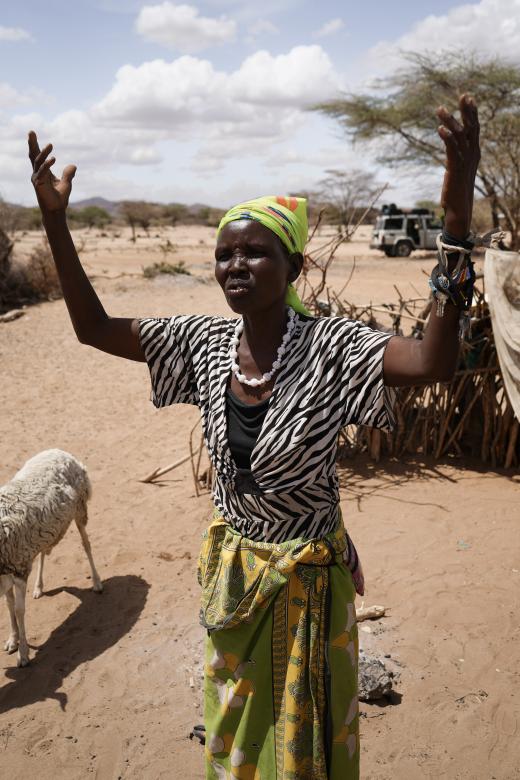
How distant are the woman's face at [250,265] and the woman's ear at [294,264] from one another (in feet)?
0.25

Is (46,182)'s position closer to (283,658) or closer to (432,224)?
(283,658)

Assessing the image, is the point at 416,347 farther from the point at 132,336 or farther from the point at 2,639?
the point at 2,639

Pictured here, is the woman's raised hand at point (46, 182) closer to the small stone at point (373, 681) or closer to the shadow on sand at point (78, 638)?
the small stone at point (373, 681)

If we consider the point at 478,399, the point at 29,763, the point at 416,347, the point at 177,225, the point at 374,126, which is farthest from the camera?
the point at 177,225

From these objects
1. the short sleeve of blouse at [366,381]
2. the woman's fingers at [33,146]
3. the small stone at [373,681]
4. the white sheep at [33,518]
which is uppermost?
the woman's fingers at [33,146]

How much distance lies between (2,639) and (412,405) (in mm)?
3662

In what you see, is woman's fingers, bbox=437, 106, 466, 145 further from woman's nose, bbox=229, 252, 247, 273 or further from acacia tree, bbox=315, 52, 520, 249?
acacia tree, bbox=315, 52, 520, 249

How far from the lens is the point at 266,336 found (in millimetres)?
1715

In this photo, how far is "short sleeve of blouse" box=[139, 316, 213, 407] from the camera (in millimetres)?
1786

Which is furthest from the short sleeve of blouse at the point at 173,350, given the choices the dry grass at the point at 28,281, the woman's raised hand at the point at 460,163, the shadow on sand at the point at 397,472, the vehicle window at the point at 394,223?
the vehicle window at the point at 394,223

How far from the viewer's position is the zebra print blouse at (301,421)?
1545 mm

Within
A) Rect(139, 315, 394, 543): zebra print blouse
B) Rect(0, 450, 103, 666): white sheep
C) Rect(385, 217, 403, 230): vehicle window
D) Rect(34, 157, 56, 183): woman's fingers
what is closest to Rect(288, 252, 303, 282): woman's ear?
Rect(139, 315, 394, 543): zebra print blouse

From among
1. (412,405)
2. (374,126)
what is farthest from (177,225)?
(412,405)

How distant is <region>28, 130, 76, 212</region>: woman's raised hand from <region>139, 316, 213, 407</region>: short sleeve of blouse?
1.22 feet
